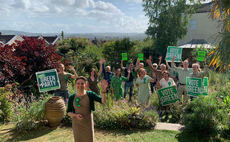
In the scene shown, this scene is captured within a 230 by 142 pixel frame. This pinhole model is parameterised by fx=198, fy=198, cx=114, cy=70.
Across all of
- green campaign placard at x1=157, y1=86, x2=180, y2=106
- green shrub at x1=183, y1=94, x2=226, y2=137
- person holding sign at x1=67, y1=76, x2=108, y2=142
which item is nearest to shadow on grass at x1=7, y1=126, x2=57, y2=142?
person holding sign at x1=67, y1=76, x2=108, y2=142

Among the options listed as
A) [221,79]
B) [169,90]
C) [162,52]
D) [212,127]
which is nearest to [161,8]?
[162,52]

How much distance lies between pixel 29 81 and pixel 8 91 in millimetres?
1225

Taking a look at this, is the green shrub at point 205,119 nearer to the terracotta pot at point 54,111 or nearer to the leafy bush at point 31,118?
the terracotta pot at point 54,111

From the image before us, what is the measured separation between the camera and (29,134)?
5.26 metres

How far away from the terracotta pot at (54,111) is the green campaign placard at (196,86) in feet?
13.1

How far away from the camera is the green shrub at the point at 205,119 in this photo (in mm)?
4559

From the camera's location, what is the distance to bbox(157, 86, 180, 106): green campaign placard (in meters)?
5.98

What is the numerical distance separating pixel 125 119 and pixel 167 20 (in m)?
16.4

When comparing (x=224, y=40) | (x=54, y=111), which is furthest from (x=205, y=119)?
(x=54, y=111)

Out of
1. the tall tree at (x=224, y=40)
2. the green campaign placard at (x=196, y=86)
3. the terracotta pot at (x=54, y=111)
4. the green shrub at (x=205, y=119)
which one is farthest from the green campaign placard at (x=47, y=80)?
the tall tree at (x=224, y=40)

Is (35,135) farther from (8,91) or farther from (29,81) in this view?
(29,81)

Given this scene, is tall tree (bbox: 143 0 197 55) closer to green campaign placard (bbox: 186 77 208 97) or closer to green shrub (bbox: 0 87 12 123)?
green campaign placard (bbox: 186 77 208 97)

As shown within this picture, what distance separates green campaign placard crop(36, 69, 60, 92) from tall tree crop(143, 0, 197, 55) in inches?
588

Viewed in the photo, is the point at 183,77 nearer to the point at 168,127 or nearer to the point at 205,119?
the point at 168,127
